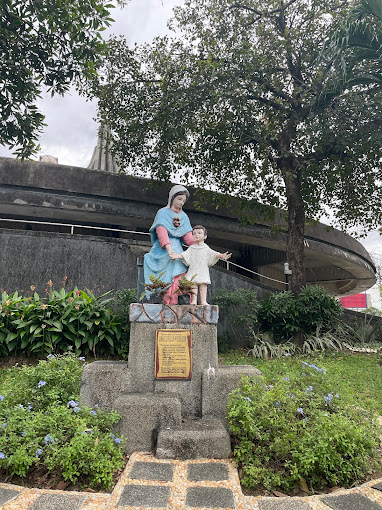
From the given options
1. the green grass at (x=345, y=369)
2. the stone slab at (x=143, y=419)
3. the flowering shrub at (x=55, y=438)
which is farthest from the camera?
the green grass at (x=345, y=369)

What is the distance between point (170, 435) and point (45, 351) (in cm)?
413

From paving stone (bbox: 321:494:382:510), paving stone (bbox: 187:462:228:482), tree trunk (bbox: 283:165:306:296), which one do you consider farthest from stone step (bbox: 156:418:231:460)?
tree trunk (bbox: 283:165:306:296)

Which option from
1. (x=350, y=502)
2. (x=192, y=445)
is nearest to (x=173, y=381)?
(x=192, y=445)

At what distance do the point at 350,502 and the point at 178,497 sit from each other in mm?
1216

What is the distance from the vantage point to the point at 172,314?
14.3 feet

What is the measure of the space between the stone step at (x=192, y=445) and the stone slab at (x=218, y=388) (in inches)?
21.4

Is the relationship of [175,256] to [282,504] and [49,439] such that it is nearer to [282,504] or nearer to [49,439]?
[49,439]

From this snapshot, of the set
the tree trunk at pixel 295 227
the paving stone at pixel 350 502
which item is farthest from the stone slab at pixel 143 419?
the tree trunk at pixel 295 227

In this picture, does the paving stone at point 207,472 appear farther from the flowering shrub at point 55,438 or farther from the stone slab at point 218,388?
the stone slab at point 218,388

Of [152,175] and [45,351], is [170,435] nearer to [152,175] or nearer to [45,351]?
[45,351]

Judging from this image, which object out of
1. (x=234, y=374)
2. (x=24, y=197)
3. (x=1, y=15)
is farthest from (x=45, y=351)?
(x=24, y=197)

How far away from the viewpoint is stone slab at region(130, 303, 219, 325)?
4.31 m

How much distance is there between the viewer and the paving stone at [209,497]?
101 inches

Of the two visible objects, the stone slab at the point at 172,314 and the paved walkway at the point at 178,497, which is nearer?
the paved walkway at the point at 178,497
